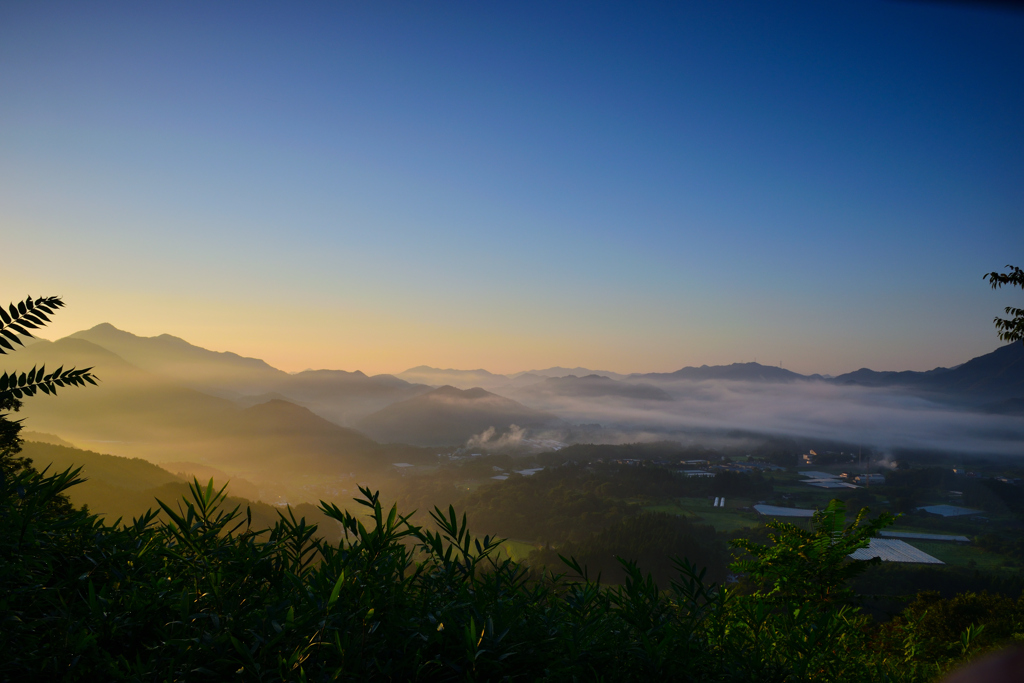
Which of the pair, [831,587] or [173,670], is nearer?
[173,670]

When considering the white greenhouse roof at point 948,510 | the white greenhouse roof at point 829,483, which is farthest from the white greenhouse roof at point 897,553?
the white greenhouse roof at point 948,510

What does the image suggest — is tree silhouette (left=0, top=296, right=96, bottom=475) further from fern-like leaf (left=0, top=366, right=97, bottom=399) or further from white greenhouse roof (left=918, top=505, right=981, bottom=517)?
white greenhouse roof (left=918, top=505, right=981, bottom=517)

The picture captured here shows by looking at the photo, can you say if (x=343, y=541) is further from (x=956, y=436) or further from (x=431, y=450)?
(x=956, y=436)

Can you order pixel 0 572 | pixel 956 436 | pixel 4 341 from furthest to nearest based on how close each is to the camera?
1. pixel 956 436
2. pixel 4 341
3. pixel 0 572

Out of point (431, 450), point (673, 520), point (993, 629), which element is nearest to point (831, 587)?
point (993, 629)

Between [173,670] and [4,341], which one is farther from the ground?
[4,341]

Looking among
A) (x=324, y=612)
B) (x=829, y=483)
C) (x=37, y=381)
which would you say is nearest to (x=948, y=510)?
(x=829, y=483)
